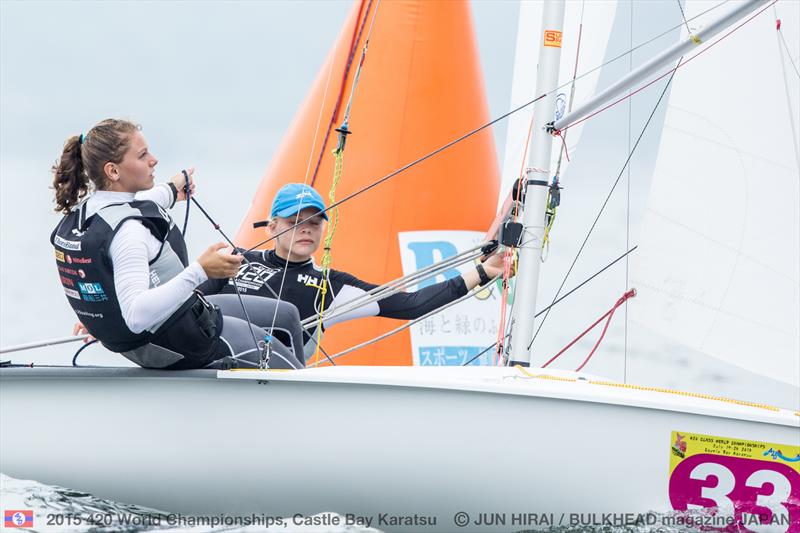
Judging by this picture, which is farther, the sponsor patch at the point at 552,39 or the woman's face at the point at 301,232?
the woman's face at the point at 301,232

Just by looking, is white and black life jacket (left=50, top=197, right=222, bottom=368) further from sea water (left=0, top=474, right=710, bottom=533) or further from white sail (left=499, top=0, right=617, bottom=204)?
white sail (left=499, top=0, right=617, bottom=204)

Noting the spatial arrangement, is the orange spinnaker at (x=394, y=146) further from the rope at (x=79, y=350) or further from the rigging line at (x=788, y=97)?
the rope at (x=79, y=350)

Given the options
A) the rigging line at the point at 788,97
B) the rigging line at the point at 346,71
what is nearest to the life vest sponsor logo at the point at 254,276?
the rigging line at the point at 346,71

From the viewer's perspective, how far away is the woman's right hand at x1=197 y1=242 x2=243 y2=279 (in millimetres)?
1860

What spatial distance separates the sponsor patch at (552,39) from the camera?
2545mm

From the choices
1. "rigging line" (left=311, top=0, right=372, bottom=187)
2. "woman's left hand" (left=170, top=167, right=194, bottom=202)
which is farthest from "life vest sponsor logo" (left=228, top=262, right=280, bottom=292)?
"rigging line" (left=311, top=0, right=372, bottom=187)

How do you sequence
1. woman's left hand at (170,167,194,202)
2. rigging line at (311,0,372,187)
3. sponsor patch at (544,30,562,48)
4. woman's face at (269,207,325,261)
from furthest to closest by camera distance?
rigging line at (311,0,372,187)
woman's face at (269,207,325,261)
sponsor patch at (544,30,562,48)
woman's left hand at (170,167,194,202)

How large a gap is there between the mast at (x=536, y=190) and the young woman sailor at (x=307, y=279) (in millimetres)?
258

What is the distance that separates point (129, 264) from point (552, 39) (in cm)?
128

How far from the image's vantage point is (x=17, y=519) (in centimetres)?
183

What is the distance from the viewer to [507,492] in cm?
186

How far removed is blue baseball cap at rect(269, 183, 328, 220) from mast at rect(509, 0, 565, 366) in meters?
0.59

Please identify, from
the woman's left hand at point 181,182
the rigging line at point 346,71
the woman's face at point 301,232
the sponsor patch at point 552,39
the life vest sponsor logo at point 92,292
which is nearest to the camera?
the life vest sponsor logo at point 92,292

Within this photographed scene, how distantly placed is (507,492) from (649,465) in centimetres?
28
